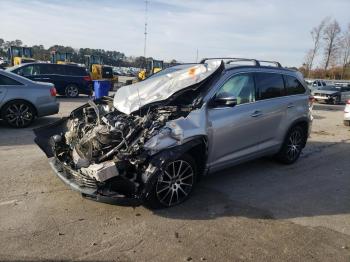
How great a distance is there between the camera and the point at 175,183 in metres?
4.63

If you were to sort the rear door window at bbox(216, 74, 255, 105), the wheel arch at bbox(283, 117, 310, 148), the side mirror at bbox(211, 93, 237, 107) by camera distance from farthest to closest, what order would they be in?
the wheel arch at bbox(283, 117, 310, 148) < the rear door window at bbox(216, 74, 255, 105) < the side mirror at bbox(211, 93, 237, 107)

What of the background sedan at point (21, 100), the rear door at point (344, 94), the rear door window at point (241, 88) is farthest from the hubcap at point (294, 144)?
the rear door at point (344, 94)

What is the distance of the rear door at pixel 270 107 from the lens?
5.89 metres

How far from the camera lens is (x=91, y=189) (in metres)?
4.25

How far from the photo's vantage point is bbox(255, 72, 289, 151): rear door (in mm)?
5895

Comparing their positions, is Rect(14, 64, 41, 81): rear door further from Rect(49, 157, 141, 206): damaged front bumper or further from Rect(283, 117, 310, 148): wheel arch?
Rect(49, 157, 141, 206): damaged front bumper

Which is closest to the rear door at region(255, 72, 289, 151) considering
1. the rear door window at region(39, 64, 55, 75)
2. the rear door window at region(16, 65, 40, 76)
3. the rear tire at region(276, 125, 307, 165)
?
the rear tire at region(276, 125, 307, 165)

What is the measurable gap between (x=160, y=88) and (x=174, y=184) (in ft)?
4.75

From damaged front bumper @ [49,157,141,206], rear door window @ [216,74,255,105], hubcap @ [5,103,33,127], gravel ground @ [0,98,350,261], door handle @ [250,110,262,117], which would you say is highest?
rear door window @ [216,74,255,105]

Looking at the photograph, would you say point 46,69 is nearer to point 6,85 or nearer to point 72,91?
point 72,91

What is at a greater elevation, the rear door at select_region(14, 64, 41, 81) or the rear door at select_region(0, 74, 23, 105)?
A: the rear door at select_region(14, 64, 41, 81)

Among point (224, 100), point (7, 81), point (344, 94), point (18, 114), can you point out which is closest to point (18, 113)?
point (18, 114)

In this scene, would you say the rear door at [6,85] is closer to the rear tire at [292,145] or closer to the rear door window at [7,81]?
the rear door window at [7,81]

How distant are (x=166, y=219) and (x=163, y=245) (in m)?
0.59
